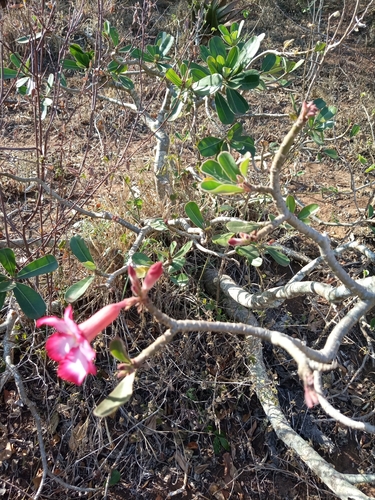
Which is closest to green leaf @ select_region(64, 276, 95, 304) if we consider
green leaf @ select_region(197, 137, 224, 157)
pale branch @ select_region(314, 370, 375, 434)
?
green leaf @ select_region(197, 137, 224, 157)

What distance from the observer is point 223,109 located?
1.76 metres

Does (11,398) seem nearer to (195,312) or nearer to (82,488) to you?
(82,488)

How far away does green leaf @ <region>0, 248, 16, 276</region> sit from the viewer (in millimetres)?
1396

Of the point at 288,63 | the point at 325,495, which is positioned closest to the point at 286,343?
the point at 325,495

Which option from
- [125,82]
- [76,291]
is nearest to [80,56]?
[125,82]

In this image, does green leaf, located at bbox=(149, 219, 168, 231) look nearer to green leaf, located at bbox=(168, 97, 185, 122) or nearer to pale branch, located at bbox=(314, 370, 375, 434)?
green leaf, located at bbox=(168, 97, 185, 122)

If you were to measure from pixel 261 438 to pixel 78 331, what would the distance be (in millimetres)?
1429

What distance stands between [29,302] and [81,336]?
0.70 m

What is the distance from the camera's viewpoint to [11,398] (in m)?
1.88

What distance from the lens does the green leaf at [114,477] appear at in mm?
1767

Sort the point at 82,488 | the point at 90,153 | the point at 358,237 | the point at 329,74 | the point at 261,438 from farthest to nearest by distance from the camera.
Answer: the point at 329,74, the point at 90,153, the point at 358,237, the point at 261,438, the point at 82,488

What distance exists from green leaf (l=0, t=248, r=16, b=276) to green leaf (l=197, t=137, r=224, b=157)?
833 millimetres

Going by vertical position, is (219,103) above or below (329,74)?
above

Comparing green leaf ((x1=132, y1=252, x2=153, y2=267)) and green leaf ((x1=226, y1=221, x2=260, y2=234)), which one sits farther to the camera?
green leaf ((x1=132, y1=252, x2=153, y2=267))
